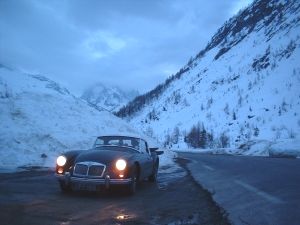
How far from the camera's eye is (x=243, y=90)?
64.9 meters

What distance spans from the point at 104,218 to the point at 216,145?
48095 millimetres

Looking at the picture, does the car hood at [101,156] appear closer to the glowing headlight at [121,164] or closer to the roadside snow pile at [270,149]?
the glowing headlight at [121,164]

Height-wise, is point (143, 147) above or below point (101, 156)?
above

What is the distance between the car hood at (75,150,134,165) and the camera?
9258mm

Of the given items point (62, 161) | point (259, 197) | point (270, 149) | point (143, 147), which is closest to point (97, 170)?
point (62, 161)

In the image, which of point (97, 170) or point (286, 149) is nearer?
point (97, 170)

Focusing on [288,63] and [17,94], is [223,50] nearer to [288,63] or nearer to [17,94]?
[288,63]

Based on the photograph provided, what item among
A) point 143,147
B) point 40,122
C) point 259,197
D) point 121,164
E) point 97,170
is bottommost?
point 259,197

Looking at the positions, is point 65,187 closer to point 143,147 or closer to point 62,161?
point 62,161

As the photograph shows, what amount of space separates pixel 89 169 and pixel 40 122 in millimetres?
10458

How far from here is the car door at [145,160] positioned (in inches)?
427

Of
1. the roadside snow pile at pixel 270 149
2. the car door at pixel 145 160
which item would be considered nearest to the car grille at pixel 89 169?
the car door at pixel 145 160

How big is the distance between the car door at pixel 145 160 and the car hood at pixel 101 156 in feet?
3.82

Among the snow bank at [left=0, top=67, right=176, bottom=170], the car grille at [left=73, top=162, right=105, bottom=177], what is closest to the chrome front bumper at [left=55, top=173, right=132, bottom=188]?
the car grille at [left=73, top=162, right=105, bottom=177]
